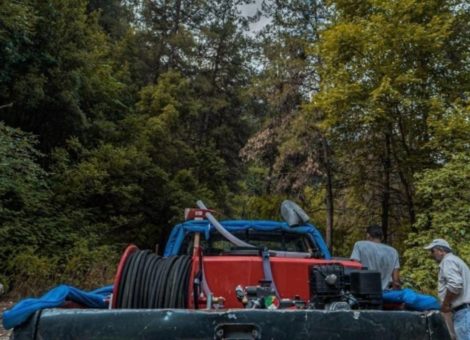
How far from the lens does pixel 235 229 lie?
5.37m

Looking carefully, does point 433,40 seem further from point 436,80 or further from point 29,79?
point 29,79

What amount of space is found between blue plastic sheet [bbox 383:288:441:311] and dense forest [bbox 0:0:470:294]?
215 inches

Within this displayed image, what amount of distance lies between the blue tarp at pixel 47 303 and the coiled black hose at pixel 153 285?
252mm

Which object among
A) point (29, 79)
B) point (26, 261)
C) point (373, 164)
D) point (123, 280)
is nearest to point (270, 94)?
point (373, 164)

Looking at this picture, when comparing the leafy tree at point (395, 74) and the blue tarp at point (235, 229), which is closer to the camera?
the blue tarp at point (235, 229)

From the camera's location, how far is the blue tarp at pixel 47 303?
2289 millimetres

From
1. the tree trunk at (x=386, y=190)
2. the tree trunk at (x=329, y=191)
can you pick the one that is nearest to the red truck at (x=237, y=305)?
the tree trunk at (x=386, y=190)

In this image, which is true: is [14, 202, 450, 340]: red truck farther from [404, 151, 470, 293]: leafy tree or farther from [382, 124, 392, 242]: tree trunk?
[382, 124, 392, 242]: tree trunk

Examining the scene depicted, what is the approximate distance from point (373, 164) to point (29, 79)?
34.6 ft

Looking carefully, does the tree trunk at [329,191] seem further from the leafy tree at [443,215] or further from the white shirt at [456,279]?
the white shirt at [456,279]

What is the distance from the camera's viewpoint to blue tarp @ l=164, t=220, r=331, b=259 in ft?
17.0

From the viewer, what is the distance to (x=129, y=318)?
229 cm

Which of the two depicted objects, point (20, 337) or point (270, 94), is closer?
point (20, 337)

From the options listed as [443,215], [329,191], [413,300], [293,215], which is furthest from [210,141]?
[413,300]
